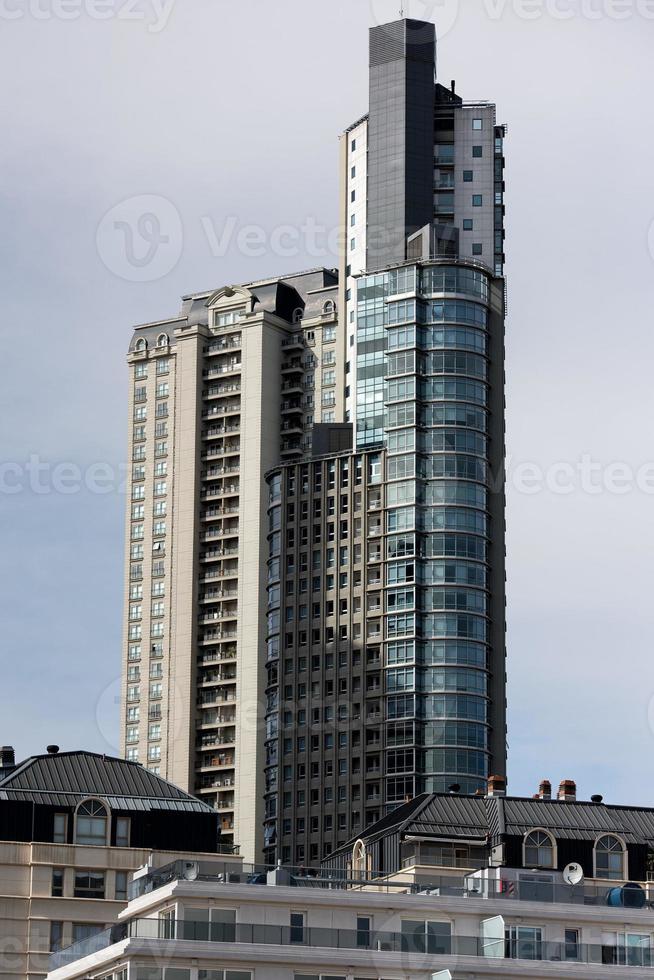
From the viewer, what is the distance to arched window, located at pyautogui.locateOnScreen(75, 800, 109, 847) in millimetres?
112188

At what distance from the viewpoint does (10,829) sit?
110750 millimetres

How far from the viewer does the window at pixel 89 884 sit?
110 meters

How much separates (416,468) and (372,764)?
26.8m

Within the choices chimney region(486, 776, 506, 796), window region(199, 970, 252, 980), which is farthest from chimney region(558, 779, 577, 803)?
window region(199, 970, 252, 980)

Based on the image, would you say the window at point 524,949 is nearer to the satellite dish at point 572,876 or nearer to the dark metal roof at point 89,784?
the satellite dish at point 572,876

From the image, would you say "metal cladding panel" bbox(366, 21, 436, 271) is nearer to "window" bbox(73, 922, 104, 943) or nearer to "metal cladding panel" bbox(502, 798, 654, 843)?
"metal cladding panel" bbox(502, 798, 654, 843)

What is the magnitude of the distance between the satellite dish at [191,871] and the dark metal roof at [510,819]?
28.9m

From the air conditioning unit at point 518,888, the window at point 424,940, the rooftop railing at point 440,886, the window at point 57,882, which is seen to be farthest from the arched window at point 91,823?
the window at point 424,940

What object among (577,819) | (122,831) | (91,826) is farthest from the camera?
(577,819)

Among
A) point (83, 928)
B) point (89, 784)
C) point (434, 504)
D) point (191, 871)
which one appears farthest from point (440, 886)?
point (434, 504)

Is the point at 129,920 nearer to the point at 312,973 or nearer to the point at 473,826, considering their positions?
the point at 312,973

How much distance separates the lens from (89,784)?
116 m

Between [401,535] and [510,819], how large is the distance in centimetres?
7048

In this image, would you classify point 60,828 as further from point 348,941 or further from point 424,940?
point 424,940
